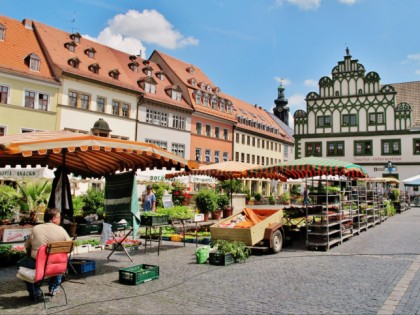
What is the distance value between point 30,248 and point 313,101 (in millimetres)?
45896

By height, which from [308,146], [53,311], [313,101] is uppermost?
[313,101]

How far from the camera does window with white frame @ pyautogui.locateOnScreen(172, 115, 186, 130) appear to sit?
145 feet

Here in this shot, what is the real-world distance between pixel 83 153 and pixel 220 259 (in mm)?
4166

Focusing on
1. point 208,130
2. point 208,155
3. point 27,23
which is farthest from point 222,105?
point 27,23

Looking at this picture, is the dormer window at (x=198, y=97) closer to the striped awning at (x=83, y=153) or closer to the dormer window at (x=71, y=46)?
the dormer window at (x=71, y=46)

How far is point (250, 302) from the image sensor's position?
21.5 ft

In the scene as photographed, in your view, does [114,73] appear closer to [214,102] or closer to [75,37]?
[75,37]

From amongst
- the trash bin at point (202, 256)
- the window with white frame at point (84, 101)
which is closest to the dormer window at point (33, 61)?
the window with white frame at point (84, 101)

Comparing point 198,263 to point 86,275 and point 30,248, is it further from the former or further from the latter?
point 30,248

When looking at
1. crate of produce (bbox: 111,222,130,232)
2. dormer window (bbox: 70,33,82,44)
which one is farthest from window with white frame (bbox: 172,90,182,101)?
crate of produce (bbox: 111,222,130,232)

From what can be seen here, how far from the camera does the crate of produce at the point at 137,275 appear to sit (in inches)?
302

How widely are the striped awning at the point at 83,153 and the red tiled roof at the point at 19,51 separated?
2156 centimetres

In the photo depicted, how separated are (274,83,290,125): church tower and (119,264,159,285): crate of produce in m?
87.2

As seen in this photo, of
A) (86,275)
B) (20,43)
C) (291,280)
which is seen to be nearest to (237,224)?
(291,280)
